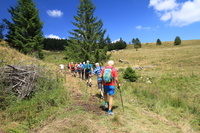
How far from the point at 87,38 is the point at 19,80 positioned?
13.8 m

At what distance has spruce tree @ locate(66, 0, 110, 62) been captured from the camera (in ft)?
55.1

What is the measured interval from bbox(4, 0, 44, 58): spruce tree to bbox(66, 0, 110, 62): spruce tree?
463cm

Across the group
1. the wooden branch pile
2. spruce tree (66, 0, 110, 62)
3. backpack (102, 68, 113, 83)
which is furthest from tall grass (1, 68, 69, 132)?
spruce tree (66, 0, 110, 62)

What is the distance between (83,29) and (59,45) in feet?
234

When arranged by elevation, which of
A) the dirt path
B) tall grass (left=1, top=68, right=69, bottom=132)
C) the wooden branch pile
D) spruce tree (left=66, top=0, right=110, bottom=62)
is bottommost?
the dirt path

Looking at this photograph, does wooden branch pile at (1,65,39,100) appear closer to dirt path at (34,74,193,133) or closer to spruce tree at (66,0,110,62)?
dirt path at (34,74,193,133)

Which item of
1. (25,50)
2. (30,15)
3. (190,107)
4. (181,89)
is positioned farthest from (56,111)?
(30,15)

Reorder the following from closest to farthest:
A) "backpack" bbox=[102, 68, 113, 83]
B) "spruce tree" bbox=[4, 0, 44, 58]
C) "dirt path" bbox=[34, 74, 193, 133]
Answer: "dirt path" bbox=[34, 74, 193, 133], "backpack" bbox=[102, 68, 113, 83], "spruce tree" bbox=[4, 0, 44, 58]

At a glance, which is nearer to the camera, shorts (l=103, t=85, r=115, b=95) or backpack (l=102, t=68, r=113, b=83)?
backpack (l=102, t=68, r=113, b=83)

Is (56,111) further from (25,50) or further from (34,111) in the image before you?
(25,50)

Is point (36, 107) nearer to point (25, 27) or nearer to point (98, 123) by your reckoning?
point (98, 123)

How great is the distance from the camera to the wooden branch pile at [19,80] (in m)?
4.55

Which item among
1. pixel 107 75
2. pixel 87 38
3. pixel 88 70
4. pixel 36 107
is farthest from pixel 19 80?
pixel 87 38

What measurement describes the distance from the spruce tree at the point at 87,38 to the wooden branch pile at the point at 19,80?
11.3m
